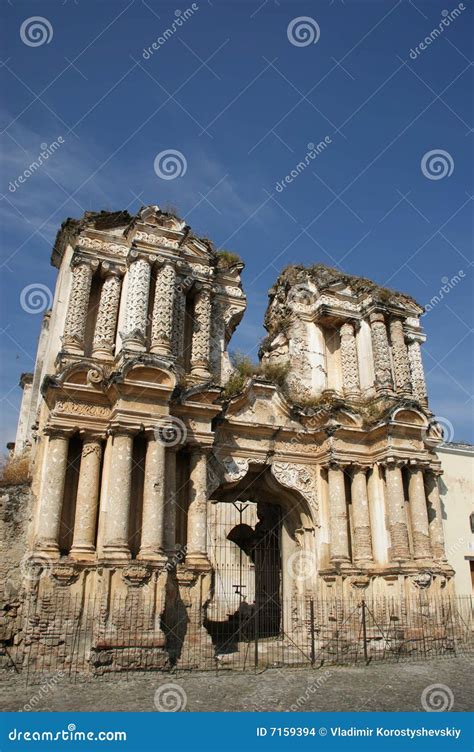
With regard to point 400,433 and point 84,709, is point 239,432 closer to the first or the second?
point 400,433

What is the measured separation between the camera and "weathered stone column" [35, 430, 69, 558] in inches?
442

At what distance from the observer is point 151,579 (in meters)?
11.1

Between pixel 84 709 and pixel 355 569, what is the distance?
790 centimetres

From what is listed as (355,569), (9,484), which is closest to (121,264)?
(9,484)

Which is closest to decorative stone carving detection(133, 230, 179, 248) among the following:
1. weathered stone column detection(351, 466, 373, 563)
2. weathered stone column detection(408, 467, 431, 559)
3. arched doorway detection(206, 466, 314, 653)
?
arched doorway detection(206, 466, 314, 653)

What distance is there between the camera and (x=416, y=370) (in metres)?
17.7

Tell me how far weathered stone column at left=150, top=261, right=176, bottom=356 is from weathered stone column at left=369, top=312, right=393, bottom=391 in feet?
19.5

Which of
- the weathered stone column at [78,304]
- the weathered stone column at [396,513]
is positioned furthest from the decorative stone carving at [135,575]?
the weathered stone column at [396,513]

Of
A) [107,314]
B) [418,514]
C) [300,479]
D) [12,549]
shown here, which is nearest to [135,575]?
[12,549]

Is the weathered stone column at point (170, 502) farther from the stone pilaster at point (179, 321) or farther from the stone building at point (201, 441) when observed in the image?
the stone pilaster at point (179, 321)

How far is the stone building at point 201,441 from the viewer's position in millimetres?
11406

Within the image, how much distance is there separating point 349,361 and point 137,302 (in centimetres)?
649

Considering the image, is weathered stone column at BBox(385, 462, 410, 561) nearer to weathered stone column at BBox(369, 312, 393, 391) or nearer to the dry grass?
weathered stone column at BBox(369, 312, 393, 391)

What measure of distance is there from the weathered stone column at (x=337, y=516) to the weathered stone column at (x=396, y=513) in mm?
1074
